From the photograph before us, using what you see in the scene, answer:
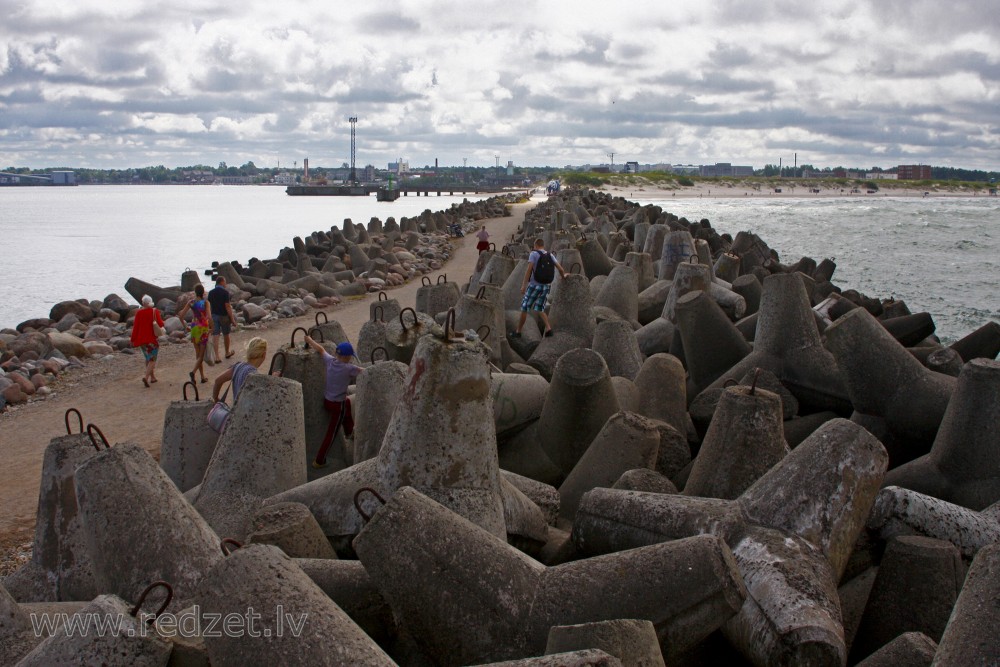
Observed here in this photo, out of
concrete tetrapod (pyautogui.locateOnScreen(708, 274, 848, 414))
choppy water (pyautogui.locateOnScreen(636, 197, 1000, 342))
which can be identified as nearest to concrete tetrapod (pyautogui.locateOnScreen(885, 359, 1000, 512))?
concrete tetrapod (pyautogui.locateOnScreen(708, 274, 848, 414))

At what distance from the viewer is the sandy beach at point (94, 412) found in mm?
5836

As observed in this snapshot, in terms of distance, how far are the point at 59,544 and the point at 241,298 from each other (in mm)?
11512

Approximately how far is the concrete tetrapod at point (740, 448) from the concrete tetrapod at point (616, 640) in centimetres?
147

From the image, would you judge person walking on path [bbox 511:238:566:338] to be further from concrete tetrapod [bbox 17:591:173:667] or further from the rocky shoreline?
concrete tetrapod [bbox 17:591:173:667]

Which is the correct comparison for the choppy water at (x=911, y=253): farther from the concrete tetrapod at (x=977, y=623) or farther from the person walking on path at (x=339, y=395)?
the concrete tetrapod at (x=977, y=623)

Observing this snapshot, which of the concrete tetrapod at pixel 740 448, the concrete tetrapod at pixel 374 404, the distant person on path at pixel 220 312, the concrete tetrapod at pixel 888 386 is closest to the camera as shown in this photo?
the concrete tetrapod at pixel 740 448

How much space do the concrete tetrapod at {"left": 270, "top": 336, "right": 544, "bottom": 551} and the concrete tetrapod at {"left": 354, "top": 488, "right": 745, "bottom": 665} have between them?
667 millimetres

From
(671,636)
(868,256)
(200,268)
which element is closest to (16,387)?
(671,636)

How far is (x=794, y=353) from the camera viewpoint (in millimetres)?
5844

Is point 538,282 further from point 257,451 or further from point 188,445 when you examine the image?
point 257,451

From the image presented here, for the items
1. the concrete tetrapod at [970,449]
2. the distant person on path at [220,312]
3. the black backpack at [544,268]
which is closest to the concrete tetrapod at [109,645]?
the concrete tetrapod at [970,449]

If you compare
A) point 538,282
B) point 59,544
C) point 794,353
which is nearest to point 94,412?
point 538,282

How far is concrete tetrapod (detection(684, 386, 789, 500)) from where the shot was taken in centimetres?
361

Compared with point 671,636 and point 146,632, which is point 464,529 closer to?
point 671,636
